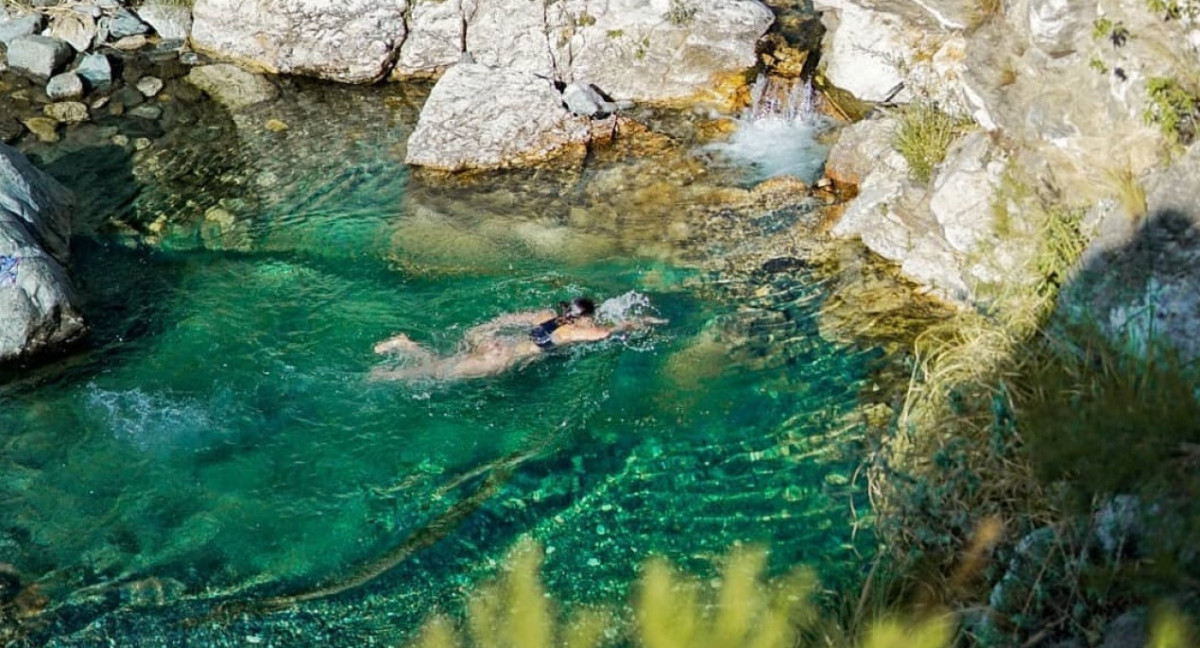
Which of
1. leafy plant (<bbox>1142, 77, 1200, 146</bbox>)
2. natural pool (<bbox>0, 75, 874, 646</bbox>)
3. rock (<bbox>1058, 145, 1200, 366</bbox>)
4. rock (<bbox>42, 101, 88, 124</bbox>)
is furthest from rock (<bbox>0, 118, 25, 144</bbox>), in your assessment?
leafy plant (<bbox>1142, 77, 1200, 146</bbox>)

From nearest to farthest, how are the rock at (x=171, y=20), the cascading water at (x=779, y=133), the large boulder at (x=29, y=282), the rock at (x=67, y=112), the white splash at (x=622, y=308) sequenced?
the large boulder at (x=29, y=282) → the white splash at (x=622, y=308) → the cascading water at (x=779, y=133) → the rock at (x=67, y=112) → the rock at (x=171, y=20)

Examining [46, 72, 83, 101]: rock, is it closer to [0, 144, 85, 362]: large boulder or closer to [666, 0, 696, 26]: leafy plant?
[0, 144, 85, 362]: large boulder

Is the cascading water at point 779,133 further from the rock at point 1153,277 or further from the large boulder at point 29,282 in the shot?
the large boulder at point 29,282

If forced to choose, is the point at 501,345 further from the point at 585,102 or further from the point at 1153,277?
the point at 1153,277

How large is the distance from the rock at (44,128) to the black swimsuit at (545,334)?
7003 mm

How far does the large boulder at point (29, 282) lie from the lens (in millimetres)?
8977

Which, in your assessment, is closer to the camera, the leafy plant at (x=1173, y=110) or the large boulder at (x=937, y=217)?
the leafy plant at (x=1173, y=110)

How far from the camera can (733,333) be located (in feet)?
29.5

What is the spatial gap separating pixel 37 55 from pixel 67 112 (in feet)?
3.91

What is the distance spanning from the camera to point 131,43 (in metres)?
14.5

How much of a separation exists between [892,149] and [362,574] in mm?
6184

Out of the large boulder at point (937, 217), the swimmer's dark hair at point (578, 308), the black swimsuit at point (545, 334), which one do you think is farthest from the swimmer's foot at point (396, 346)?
the large boulder at point (937, 217)

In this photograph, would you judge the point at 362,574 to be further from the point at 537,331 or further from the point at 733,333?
the point at 733,333

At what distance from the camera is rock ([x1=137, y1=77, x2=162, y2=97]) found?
13570mm
